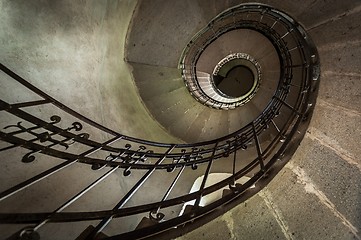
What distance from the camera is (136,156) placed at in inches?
142

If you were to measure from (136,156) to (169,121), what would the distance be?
2.30 meters

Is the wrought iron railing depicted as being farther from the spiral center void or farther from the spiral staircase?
the spiral center void

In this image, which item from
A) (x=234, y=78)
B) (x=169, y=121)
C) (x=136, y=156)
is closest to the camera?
(x=136, y=156)

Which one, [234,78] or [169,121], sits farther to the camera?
[234,78]

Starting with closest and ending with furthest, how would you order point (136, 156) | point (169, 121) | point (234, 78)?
point (136, 156)
point (169, 121)
point (234, 78)

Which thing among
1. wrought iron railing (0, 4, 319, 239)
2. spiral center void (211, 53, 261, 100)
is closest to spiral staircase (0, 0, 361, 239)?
wrought iron railing (0, 4, 319, 239)

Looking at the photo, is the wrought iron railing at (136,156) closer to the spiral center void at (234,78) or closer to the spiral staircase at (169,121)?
the spiral staircase at (169,121)

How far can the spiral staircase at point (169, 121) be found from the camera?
202 cm

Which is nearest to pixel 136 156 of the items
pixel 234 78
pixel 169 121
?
pixel 169 121

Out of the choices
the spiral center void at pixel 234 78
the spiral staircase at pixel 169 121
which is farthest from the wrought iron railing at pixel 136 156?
the spiral center void at pixel 234 78

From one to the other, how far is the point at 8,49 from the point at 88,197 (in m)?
2.42

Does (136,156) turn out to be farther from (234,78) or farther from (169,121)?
(234,78)

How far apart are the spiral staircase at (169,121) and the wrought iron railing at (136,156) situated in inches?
0.7

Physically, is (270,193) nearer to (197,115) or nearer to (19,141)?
(19,141)
